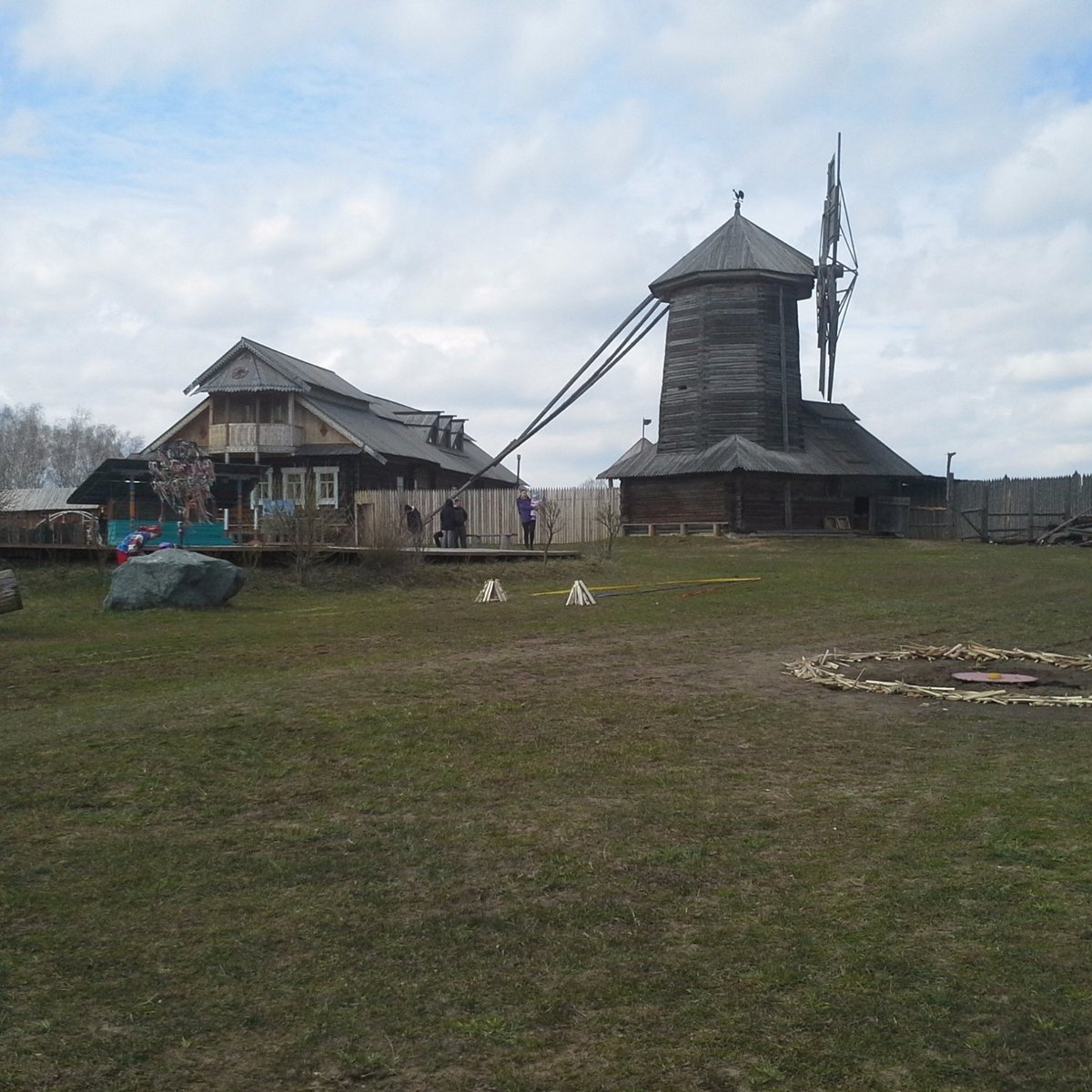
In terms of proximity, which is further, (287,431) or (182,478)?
(287,431)

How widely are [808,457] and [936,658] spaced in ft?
102

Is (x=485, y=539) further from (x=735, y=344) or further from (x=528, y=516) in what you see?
(x=735, y=344)

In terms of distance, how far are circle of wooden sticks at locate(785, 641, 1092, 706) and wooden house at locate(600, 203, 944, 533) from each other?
1102 inches

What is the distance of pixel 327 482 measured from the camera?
48.7 m

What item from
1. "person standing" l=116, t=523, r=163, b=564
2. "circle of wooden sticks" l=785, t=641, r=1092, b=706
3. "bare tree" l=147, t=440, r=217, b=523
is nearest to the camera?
"circle of wooden sticks" l=785, t=641, r=1092, b=706

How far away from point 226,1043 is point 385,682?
7632 millimetres

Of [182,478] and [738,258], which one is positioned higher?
[738,258]

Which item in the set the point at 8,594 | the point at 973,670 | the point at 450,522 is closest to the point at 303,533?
the point at 8,594

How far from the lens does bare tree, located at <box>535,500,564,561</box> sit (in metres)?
31.3

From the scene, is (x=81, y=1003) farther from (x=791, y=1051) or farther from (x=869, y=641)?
(x=869, y=641)

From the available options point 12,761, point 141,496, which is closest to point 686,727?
point 12,761

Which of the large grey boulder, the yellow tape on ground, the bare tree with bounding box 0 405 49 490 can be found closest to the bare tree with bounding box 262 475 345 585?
the large grey boulder

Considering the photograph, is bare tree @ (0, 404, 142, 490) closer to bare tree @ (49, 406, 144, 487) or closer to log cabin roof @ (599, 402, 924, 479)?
bare tree @ (49, 406, 144, 487)

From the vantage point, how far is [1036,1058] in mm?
4172
